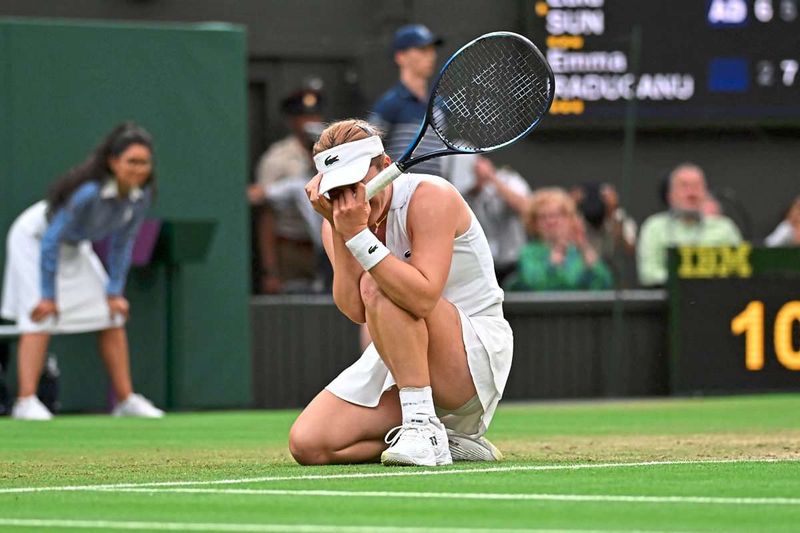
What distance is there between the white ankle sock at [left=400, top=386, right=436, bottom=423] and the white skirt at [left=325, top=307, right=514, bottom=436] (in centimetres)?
20

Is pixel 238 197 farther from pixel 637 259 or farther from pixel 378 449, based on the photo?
pixel 378 449

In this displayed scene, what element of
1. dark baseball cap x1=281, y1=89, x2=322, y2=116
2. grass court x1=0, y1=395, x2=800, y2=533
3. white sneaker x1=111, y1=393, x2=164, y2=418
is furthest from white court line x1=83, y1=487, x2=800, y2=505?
dark baseball cap x1=281, y1=89, x2=322, y2=116

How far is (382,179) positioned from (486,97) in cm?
A: 84

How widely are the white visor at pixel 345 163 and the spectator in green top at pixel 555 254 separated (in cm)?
757

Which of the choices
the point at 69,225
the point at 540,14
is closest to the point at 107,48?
the point at 69,225

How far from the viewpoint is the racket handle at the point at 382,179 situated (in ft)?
19.1

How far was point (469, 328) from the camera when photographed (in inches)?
245

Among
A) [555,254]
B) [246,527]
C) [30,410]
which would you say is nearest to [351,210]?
[246,527]

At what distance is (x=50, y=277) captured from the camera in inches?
430

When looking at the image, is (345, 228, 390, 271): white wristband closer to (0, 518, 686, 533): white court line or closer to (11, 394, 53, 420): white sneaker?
(0, 518, 686, 533): white court line

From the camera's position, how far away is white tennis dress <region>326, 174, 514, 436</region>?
20.3 ft

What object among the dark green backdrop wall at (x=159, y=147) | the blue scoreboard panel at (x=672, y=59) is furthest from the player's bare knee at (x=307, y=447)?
the blue scoreboard panel at (x=672, y=59)

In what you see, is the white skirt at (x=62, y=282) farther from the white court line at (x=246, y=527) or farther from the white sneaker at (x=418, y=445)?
the white court line at (x=246, y=527)

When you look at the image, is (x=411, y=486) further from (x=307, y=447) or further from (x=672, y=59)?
(x=672, y=59)
